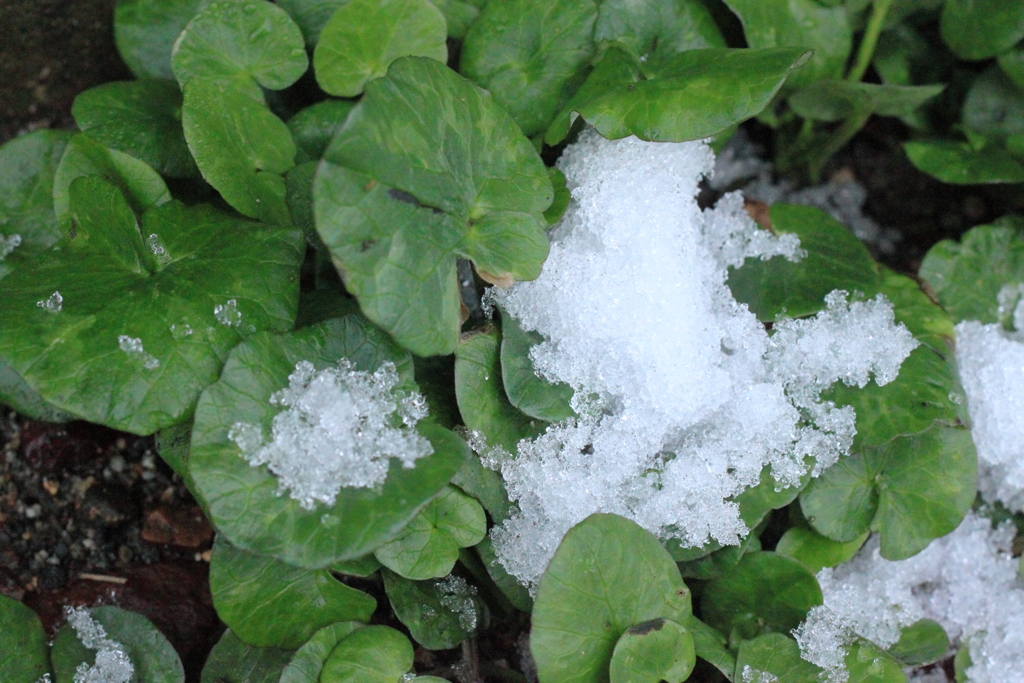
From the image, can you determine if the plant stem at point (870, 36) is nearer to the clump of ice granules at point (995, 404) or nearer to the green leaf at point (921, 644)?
the clump of ice granules at point (995, 404)

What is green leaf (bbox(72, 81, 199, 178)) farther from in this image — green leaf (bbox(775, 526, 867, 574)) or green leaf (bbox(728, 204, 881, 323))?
green leaf (bbox(775, 526, 867, 574))

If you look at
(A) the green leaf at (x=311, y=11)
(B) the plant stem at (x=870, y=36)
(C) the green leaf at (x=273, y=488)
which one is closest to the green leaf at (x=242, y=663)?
(C) the green leaf at (x=273, y=488)

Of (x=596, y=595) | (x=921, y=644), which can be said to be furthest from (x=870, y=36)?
(x=596, y=595)

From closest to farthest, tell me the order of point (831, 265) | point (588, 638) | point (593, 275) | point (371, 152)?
1. point (371, 152)
2. point (588, 638)
3. point (593, 275)
4. point (831, 265)

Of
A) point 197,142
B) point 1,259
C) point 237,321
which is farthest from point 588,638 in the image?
point 1,259

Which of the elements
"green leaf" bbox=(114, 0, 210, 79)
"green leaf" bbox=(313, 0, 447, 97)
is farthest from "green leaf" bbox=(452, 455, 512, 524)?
"green leaf" bbox=(114, 0, 210, 79)

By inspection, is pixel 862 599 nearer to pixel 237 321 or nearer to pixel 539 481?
pixel 539 481

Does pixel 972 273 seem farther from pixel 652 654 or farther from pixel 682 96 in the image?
pixel 652 654
